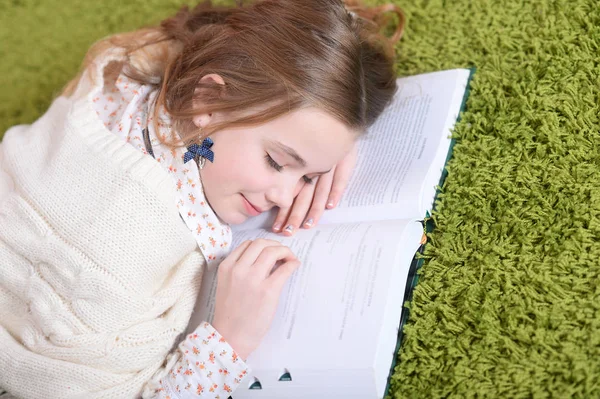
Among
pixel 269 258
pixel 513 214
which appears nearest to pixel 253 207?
pixel 269 258

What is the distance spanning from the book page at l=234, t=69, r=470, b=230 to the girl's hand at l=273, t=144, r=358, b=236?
15 millimetres

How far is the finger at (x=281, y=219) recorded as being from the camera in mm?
1106

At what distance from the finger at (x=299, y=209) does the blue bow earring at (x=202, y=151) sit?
0.58ft

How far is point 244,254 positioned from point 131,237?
0.60ft

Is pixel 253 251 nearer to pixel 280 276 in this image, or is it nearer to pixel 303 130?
pixel 280 276

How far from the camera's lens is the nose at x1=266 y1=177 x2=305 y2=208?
3.44 ft

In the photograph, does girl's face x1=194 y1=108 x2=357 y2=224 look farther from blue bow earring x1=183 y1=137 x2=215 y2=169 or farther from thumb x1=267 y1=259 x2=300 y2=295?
thumb x1=267 y1=259 x2=300 y2=295

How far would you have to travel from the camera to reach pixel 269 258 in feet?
3.18

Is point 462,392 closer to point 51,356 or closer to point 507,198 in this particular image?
point 507,198

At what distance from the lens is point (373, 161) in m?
1.16

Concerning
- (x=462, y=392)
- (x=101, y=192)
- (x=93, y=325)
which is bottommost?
(x=462, y=392)

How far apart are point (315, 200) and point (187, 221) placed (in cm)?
23

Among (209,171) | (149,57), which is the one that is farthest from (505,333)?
(149,57)

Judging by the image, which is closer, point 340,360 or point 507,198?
point 340,360
